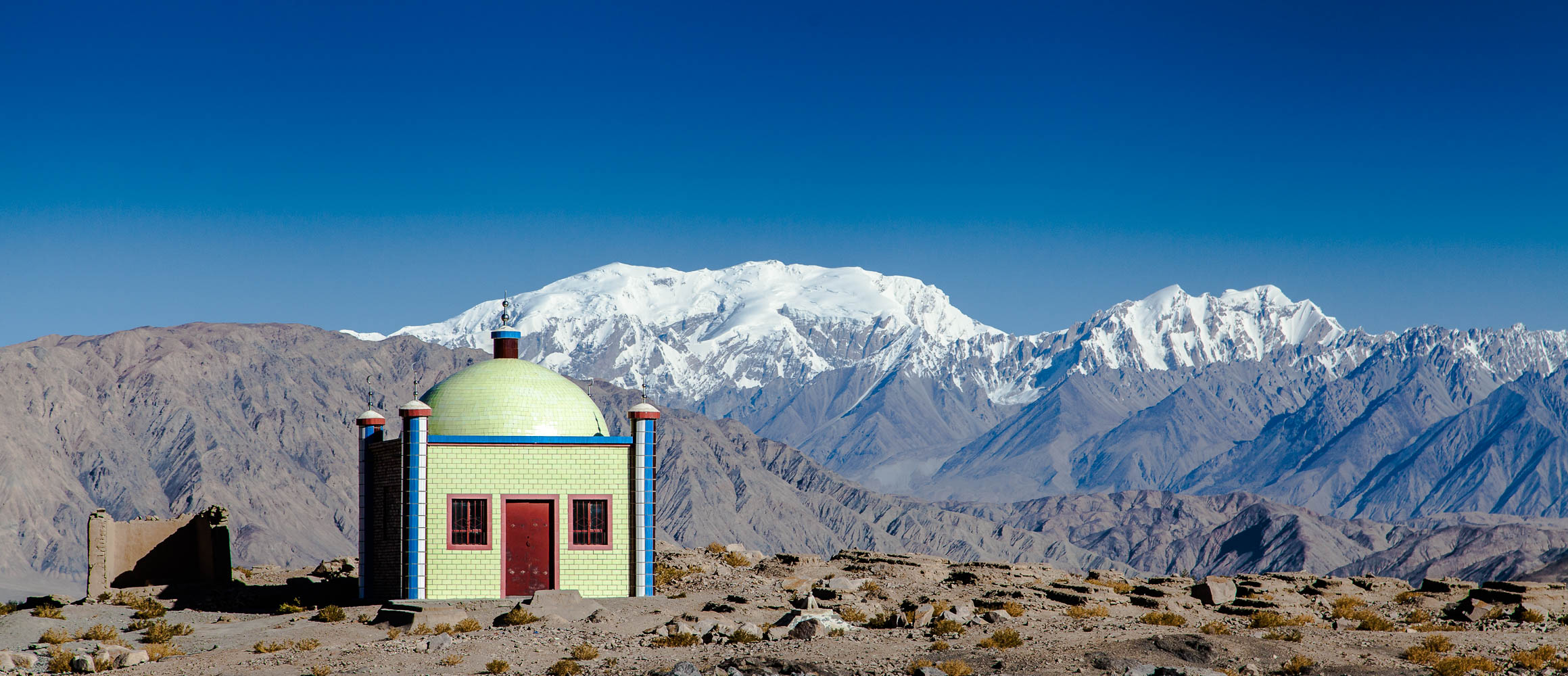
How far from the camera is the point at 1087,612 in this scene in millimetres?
35156

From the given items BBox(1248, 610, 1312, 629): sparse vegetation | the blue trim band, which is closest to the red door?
the blue trim band

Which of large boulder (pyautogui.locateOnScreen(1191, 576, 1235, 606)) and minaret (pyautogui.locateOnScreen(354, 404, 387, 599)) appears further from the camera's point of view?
minaret (pyautogui.locateOnScreen(354, 404, 387, 599))

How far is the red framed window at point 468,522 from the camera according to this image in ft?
131

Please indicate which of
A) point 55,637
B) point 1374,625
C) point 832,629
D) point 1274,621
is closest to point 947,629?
point 832,629

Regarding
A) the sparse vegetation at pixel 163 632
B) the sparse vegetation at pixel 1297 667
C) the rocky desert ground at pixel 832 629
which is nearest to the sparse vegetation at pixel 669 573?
the rocky desert ground at pixel 832 629

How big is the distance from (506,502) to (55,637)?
11.3m

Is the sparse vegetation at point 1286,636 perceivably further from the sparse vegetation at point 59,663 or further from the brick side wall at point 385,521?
the sparse vegetation at point 59,663

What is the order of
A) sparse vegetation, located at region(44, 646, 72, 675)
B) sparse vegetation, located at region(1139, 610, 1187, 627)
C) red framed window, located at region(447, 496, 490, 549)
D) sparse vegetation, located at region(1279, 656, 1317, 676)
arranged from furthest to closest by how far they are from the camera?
red framed window, located at region(447, 496, 490, 549), sparse vegetation, located at region(1139, 610, 1187, 627), sparse vegetation, located at region(44, 646, 72, 675), sparse vegetation, located at region(1279, 656, 1317, 676)

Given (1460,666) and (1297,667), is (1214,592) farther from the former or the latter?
(1460,666)

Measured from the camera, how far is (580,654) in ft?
95.5

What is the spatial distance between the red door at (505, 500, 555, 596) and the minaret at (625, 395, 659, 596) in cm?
228

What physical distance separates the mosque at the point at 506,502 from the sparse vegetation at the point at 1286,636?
17.5m

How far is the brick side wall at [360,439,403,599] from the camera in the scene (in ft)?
132

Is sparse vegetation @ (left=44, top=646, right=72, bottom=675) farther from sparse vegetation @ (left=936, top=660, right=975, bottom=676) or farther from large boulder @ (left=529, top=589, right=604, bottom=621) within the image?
sparse vegetation @ (left=936, top=660, right=975, bottom=676)
